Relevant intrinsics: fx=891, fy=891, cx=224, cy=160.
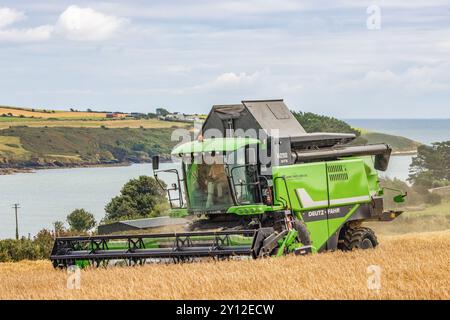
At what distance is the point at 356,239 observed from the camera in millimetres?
17688

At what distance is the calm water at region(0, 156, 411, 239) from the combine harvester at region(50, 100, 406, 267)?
51.2 meters

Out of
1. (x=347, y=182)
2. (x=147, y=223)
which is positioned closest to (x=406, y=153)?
(x=147, y=223)

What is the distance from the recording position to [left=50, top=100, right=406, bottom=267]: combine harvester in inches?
607

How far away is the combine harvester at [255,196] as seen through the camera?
50.5 feet

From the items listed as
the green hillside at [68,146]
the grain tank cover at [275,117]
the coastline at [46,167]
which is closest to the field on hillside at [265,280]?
the grain tank cover at [275,117]

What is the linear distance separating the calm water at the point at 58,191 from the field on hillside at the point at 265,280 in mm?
54820

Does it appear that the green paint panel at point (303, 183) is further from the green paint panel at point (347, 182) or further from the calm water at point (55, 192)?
the calm water at point (55, 192)

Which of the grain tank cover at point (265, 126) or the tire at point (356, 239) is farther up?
the grain tank cover at point (265, 126)

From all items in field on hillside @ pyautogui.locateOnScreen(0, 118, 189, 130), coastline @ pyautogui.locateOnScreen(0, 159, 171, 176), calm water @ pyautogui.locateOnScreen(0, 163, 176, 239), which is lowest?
calm water @ pyautogui.locateOnScreen(0, 163, 176, 239)

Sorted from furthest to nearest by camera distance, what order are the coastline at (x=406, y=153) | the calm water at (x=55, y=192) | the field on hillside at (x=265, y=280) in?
the calm water at (x=55, y=192) → the coastline at (x=406, y=153) → the field on hillside at (x=265, y=280)

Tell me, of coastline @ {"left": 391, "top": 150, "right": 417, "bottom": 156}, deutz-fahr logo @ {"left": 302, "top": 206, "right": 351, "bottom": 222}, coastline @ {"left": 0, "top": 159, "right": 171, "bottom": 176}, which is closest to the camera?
deutz-fahr logo @ {"left": 302, "top": 206, "right": 351, "bottom": 222}

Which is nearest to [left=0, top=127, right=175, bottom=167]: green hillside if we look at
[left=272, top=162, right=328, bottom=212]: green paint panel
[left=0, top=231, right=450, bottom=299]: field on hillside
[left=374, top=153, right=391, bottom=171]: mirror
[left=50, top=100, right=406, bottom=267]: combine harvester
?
[left=374, top=153, right=391, bottom=171]: mirror

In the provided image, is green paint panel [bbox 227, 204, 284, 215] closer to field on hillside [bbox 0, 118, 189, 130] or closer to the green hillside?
field on hillside [bbox 0, 118, 189, 130]
